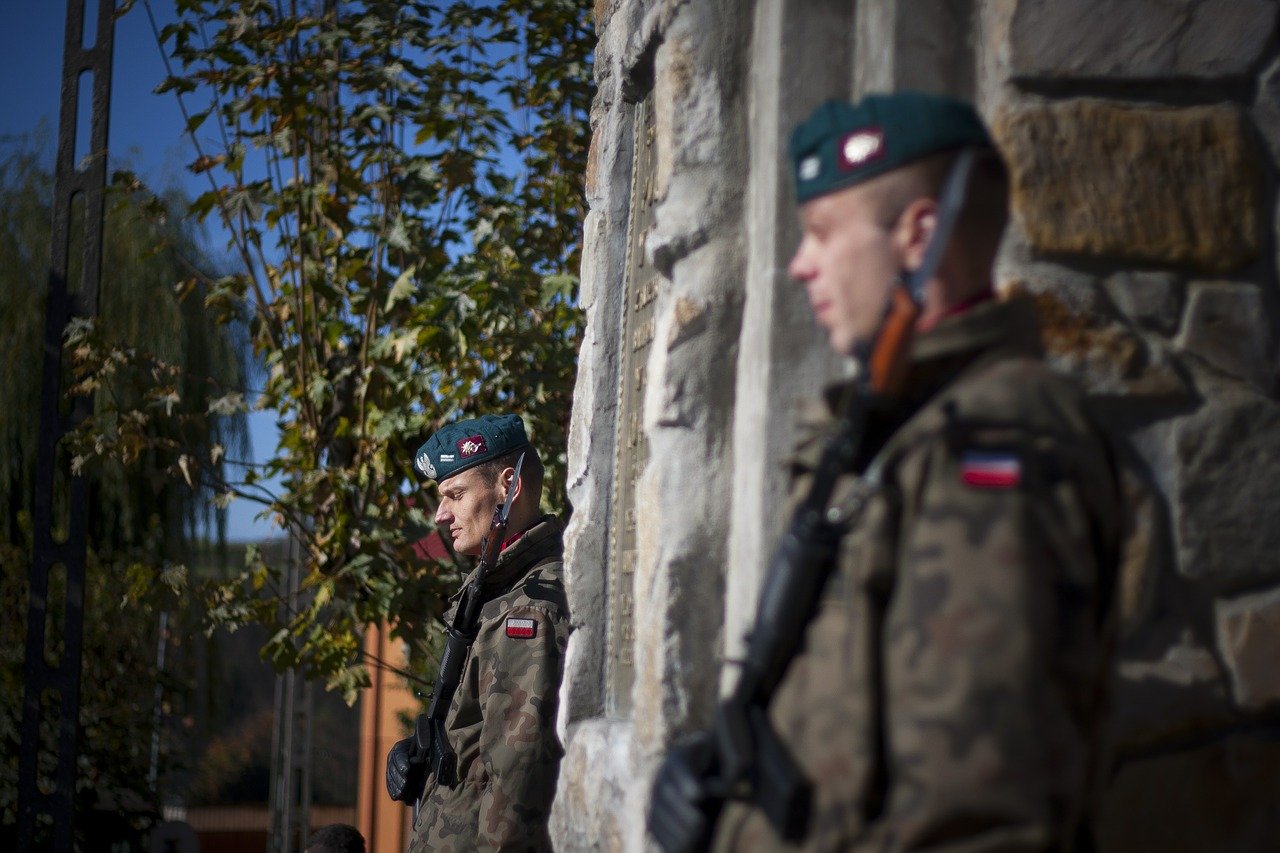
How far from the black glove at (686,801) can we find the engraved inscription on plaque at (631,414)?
42.3 inches

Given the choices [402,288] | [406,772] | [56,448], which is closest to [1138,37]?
[406,772]

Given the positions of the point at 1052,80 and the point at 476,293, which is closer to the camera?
the point at 1052,80

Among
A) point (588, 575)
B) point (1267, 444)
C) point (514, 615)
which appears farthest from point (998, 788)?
point (514, 615)

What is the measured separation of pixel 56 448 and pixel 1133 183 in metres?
4.40

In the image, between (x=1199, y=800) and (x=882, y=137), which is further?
(x=1199, y=800)

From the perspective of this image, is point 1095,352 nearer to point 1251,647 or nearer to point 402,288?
point 1251,647

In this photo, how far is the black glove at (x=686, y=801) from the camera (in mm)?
1476

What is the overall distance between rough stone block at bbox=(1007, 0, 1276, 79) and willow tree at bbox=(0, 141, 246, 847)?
5375 millimetres

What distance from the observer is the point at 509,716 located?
3.21m

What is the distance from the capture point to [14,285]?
10023mm

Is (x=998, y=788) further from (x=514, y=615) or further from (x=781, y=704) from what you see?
(x=514, y=615)

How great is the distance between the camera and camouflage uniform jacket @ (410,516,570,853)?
→ 10.3 ft

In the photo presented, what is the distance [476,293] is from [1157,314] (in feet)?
10.5

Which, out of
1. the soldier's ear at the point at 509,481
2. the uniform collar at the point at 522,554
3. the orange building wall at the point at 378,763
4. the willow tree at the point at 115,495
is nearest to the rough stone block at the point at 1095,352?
the uniform collar at the point at 522,554
